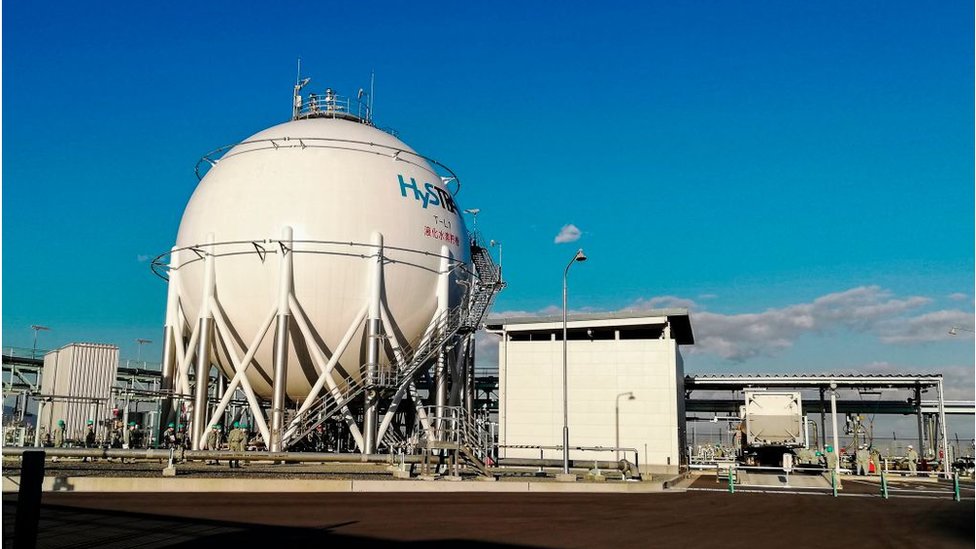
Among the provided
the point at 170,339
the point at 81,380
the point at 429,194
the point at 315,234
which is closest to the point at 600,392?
the point at 429,194

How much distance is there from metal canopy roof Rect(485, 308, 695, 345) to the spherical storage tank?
11.9m

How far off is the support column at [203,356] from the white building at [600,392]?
16.0 metres

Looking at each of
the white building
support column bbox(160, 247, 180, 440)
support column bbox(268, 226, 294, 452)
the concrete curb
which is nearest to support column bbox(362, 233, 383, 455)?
support column bbox(268, 226, 294, 452)

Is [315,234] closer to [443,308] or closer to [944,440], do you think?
[443,308]

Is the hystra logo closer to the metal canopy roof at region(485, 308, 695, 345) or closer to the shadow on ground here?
the metal canopy roof at region(485, 308, 695, 345)

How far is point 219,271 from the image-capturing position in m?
30.4

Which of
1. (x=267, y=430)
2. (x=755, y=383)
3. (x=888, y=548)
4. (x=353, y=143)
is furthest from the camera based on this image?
(x=755, y=383)

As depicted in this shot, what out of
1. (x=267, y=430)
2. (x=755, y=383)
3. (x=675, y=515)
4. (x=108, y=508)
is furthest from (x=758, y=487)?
(x=755, y=383)

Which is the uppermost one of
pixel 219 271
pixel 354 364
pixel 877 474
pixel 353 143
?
pixel 353 143

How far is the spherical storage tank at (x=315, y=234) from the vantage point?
29.8 m

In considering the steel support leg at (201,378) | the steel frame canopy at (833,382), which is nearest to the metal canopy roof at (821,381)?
the steel frame canopy at (833,382)

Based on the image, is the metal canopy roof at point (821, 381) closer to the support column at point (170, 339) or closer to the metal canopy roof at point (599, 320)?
the metal canopy roof at point (599, 320)

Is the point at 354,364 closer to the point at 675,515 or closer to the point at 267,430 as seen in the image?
the point at 267,430

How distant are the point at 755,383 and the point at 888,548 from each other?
38179mm
